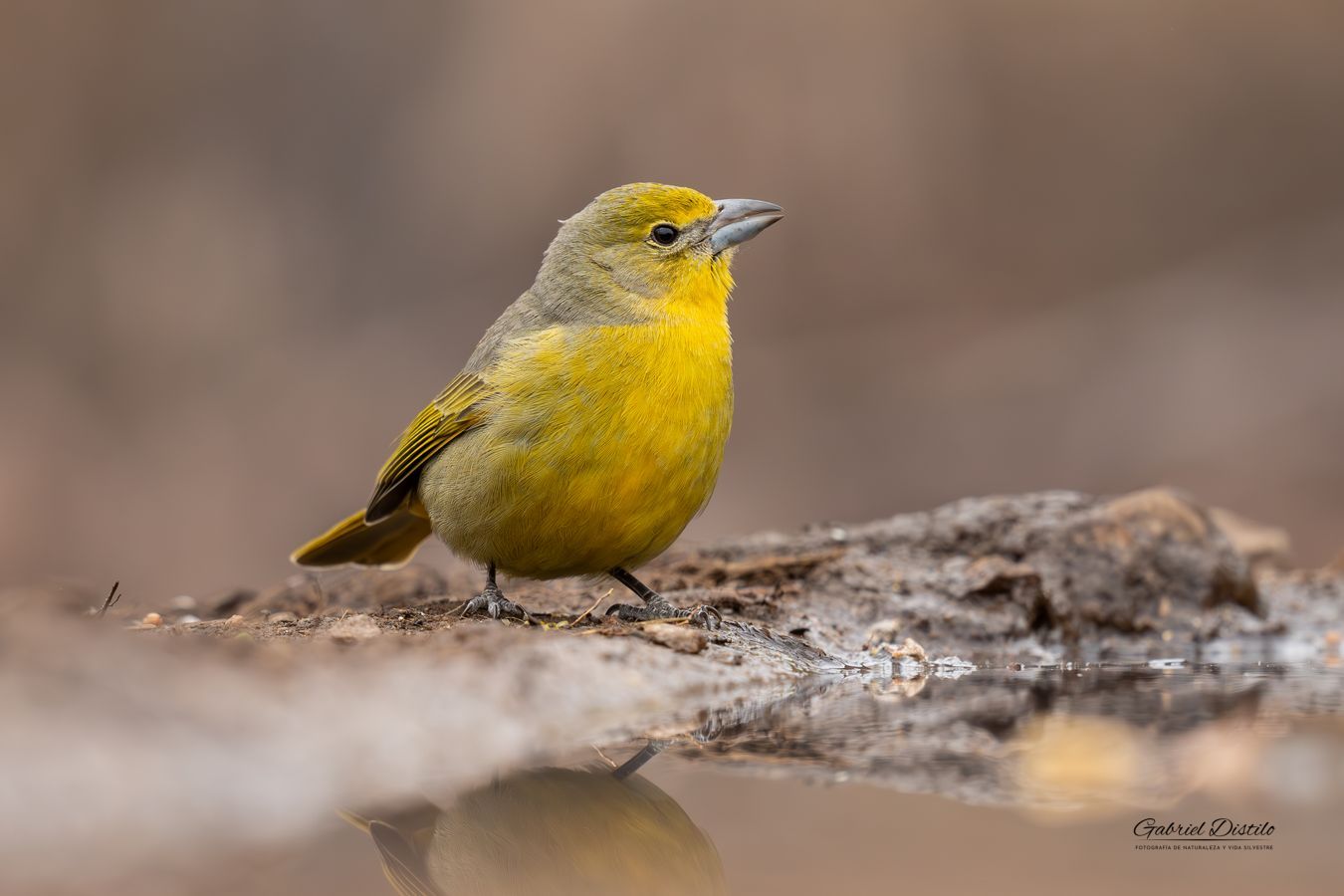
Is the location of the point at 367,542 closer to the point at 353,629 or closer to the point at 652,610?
the point at 652,610

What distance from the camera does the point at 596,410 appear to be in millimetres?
4117

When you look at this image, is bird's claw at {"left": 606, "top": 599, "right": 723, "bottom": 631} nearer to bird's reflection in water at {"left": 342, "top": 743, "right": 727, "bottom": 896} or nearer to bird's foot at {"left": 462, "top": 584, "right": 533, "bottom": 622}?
bird's foot at {"left": 462, "top": 584, "right": 533, "bottom": 622}

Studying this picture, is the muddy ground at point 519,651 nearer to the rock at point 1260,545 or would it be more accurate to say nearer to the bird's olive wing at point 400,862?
the rock at point 1260,545

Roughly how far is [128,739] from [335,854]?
0.64 metres

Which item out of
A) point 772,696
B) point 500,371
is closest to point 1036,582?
point 772,696

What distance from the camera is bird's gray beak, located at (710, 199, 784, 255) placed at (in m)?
4.76

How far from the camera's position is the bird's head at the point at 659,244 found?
4.66 m

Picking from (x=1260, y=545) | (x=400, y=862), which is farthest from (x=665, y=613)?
(x=1260, y=545)

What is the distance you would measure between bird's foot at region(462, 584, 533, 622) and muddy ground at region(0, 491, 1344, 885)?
0.48ft

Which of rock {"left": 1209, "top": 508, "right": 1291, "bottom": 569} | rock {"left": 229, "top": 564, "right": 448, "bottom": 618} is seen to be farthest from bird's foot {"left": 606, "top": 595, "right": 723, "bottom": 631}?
rock {"left": 1209, "top": 508, "right": 1291, "bottom": 569}

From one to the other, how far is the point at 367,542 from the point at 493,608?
4.27ft

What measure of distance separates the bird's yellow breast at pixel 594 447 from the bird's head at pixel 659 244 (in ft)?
0.77

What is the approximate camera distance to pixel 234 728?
102 inches

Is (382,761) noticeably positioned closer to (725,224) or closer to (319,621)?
(319,621)
